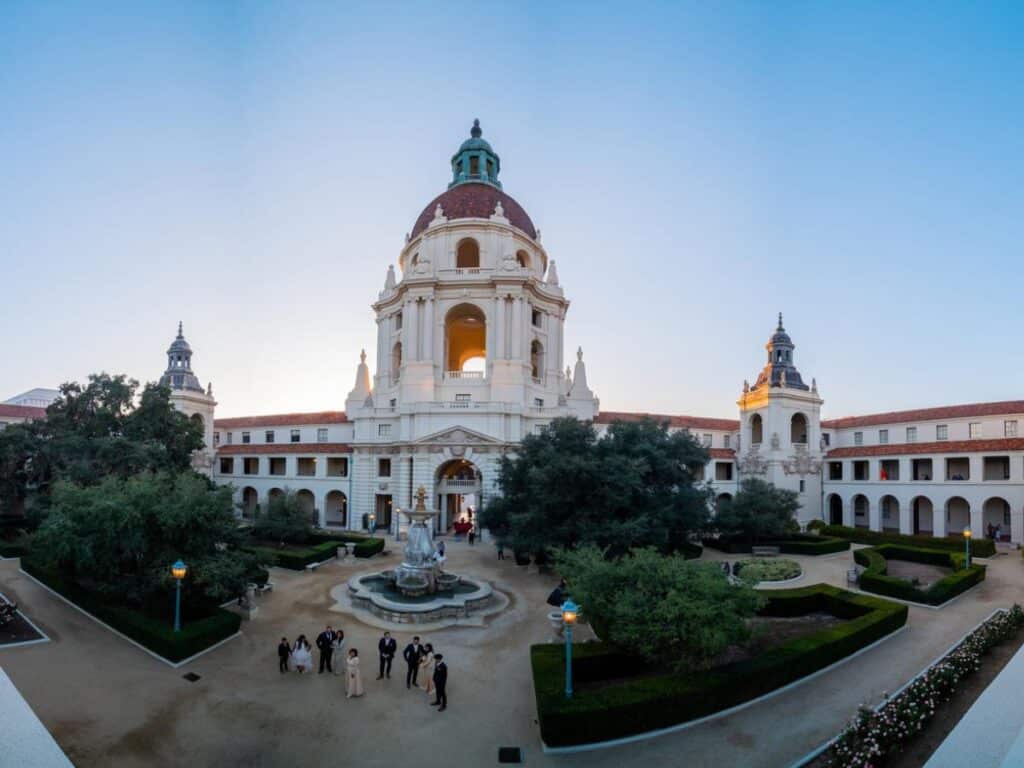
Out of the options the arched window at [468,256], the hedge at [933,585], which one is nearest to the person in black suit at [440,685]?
the hedge at [933,585]

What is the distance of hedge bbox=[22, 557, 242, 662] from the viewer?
1688 cm

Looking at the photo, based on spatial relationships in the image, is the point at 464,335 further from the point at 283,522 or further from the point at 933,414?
the point at 933,414

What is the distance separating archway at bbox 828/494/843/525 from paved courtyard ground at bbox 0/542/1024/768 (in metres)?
35.2

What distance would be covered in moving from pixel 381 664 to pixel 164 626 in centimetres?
719

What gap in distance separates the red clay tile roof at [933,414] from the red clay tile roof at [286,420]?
46.2 m

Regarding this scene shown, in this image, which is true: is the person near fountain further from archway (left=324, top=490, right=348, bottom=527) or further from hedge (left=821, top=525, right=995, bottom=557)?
archway (left=324, top=490, right=348, bottom=527)

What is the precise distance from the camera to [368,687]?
50.6 feet

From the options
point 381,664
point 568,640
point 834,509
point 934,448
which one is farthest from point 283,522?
point 834,509

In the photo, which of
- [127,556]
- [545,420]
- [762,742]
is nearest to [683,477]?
[545,420]

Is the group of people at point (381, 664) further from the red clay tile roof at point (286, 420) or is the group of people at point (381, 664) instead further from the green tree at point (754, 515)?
the red clay tile roof at point (286, 420)

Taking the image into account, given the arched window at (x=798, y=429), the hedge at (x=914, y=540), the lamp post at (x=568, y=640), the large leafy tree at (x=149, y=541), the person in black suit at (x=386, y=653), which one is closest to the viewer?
the lamp post at (x=568, y=640)

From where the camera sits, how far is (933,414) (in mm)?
47844

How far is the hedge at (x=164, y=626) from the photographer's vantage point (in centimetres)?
1688

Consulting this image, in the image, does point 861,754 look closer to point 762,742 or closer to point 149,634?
point 762,742
